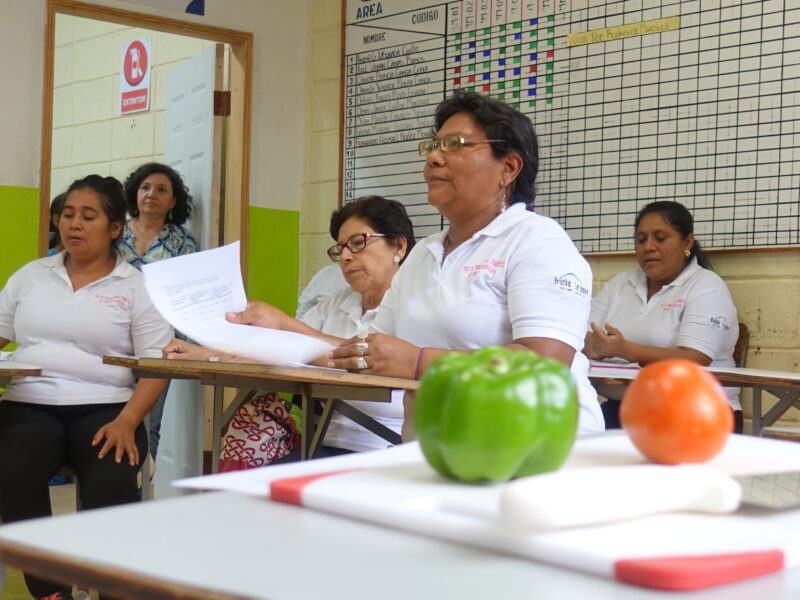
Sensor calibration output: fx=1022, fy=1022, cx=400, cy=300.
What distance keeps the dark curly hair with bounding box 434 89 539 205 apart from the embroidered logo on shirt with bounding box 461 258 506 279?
288 mm

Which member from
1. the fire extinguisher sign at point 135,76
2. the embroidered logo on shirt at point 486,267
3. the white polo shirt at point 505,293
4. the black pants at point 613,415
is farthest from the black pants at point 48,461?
the fire extinguisher sign at point 135,76

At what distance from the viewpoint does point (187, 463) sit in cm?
497

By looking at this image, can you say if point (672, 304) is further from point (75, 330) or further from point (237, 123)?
point (237, 123)

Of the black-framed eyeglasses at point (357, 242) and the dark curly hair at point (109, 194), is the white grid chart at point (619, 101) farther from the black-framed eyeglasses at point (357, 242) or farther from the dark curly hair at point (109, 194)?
the dark curly hair at point (109, 194)

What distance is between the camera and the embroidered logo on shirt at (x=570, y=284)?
6.39 ft

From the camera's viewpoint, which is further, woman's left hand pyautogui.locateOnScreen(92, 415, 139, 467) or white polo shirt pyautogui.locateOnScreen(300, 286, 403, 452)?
woman's left hand pyautogui.locateOnScreen(92, 415, 139, 467)

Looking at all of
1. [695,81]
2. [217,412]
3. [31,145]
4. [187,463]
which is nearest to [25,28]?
[31,145]

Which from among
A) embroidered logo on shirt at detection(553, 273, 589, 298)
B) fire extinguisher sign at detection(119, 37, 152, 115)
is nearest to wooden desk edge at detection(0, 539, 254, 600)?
embroidered logo on shirt at detection(553, 273, 589, 298)

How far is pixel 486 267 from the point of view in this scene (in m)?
2.05

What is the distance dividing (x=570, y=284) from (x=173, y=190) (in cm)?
330

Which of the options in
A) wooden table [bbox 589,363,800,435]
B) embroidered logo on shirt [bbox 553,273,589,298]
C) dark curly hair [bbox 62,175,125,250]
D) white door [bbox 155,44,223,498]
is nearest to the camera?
embroidered logo on shirt [bbox 553,273,589,298]

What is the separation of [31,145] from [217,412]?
2.21m

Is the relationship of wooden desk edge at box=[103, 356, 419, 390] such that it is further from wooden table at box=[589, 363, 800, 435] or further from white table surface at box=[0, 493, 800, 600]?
white table surface at box=[0, 493, 800, 600]

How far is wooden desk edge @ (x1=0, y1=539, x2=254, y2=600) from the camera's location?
527mm
